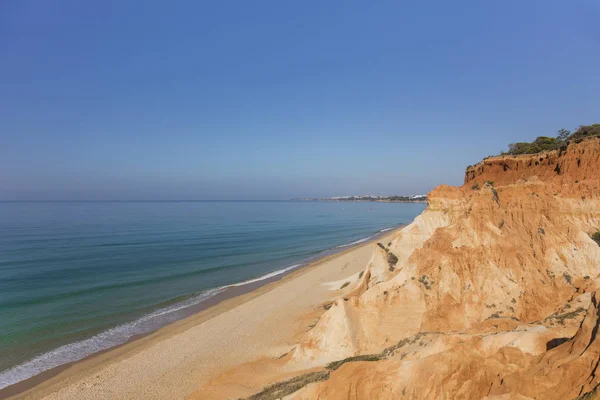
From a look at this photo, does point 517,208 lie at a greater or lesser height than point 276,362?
greater

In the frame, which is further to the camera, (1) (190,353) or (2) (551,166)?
(2) (551,166)

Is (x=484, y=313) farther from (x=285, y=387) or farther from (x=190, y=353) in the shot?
(x=190, y=353)

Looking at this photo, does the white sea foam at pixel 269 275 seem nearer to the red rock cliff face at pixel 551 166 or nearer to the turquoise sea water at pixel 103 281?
the turquoise sea water at pixel 103 281

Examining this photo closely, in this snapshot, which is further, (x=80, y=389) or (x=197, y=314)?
(x=197, y=314)

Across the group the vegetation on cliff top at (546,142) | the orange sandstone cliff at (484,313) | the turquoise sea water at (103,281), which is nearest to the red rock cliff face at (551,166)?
the orange sandstone cliff at (484,313)

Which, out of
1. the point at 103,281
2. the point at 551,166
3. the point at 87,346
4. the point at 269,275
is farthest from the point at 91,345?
the point at 551,166

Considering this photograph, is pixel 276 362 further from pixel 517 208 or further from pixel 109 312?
pixel 109 312

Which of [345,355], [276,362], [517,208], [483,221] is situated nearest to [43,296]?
[276,362]
